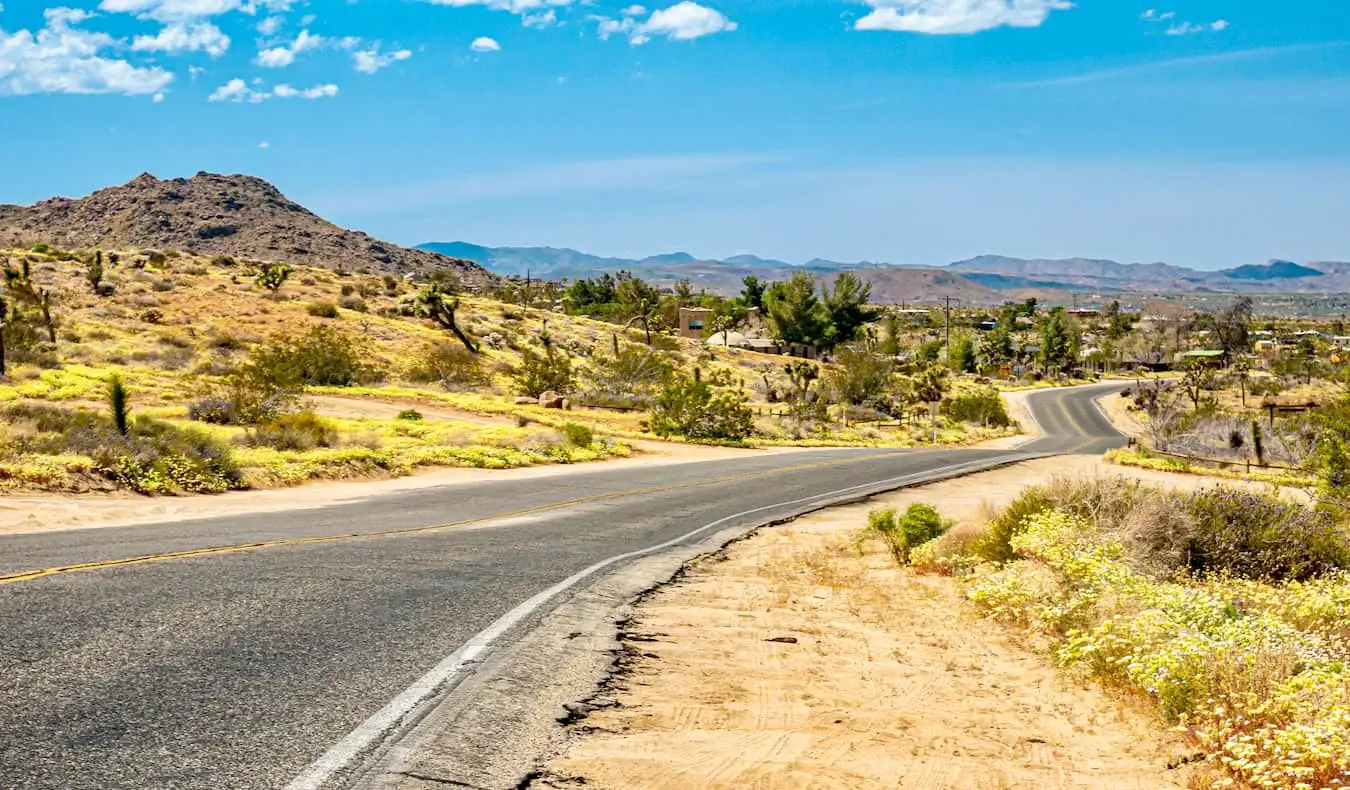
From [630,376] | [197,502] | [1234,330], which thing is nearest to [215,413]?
[197,502]

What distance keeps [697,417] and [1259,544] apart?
2851 centimetres

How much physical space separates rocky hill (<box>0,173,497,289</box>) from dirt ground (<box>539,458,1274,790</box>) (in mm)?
129604

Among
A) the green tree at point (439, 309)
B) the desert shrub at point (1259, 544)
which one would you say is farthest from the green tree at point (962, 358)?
the desert shrub at point (1259, 544)

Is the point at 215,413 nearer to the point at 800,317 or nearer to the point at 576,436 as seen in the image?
the point at 576,436

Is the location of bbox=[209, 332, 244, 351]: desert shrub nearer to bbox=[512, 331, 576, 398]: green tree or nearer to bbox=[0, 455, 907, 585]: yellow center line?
bbox=[512, 331, 576, 398]: green tree

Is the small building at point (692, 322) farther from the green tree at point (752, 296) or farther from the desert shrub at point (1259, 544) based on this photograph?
the desert shrub at point (1259, 544)

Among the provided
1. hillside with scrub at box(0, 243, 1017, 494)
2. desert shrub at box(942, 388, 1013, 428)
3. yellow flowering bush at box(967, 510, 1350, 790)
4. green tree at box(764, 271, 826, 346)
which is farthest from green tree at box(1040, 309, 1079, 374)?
yellow flowering bush at box(967, 510, 1350, 790)

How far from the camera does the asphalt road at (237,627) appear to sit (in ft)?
16.8

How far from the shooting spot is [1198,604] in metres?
8.61

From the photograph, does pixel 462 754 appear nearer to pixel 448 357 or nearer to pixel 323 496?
pixel 323 496

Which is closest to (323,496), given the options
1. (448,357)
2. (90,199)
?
(448,357)

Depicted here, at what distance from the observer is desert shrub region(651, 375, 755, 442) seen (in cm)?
4094

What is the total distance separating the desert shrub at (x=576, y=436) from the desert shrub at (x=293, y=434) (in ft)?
24.3

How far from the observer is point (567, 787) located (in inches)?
203
